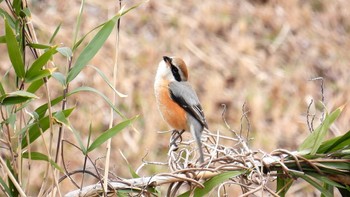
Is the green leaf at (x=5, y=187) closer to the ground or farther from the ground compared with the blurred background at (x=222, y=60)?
closer to the ground

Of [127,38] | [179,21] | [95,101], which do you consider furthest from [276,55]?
[95,101]

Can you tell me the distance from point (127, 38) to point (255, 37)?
138cm

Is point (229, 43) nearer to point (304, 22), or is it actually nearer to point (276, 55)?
point (276, 55)

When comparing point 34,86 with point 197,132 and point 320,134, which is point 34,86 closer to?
point 320,134

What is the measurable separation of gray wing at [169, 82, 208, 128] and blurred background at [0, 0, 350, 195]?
211 cm

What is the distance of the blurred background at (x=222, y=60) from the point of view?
21.1 ft

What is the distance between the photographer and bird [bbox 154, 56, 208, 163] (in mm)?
3459

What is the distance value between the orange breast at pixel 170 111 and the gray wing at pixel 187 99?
24 mm

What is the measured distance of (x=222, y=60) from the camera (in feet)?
24.8

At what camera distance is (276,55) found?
7863 millimetres

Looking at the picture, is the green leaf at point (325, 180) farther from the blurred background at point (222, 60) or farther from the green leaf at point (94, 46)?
the blurred background at point (222, 60)

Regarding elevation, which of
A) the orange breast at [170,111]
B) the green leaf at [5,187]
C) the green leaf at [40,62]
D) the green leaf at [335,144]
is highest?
the orange breast at [170,111]

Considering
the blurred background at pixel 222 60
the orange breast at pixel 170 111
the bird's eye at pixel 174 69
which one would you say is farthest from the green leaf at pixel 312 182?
the blurred background at pixel 222 60

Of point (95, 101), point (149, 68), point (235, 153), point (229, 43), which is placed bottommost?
point (235, 153)
